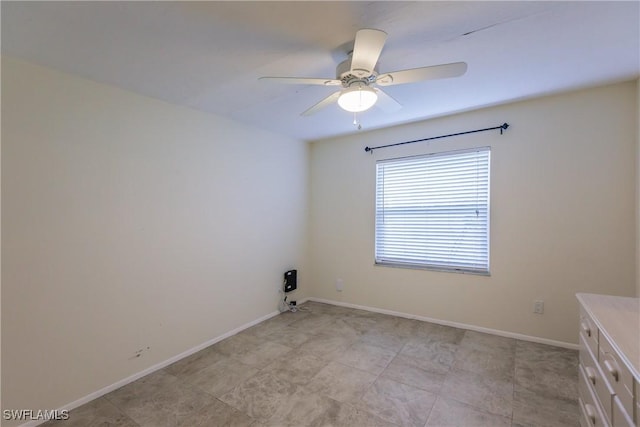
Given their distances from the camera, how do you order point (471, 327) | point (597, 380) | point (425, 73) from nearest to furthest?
point (597, 380), point (425, 73), point (471, 327)

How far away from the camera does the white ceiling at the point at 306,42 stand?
141 centimetres

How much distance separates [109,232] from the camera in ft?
7.06

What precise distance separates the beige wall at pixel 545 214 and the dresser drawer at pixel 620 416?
180 cm

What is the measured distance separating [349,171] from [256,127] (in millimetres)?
1353

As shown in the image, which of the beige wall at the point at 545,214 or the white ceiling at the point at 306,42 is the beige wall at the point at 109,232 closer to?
the white ceiling at the point at 306,42

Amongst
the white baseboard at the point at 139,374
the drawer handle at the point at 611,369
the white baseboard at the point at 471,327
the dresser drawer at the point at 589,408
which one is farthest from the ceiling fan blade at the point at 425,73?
the white baseboard at the point at 139,374

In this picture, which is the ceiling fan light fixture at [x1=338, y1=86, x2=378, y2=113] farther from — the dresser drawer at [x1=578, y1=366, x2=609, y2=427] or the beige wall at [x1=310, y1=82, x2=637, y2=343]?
the dresser drawer at [x1=578, y1=366, x2=609, y2=427]

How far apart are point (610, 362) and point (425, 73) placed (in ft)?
5.29

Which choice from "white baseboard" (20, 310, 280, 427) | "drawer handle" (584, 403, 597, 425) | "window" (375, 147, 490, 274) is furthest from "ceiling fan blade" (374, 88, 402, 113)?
"white baseboard" (20, 310, 280, 427)

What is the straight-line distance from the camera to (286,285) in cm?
373

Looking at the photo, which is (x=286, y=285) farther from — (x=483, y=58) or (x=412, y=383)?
(x=483, y=58)

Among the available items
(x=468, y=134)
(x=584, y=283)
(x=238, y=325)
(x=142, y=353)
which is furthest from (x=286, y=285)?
(x=584, y=283)

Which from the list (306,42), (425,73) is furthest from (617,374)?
(306,42)

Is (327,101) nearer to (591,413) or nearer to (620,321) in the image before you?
(620,321)
